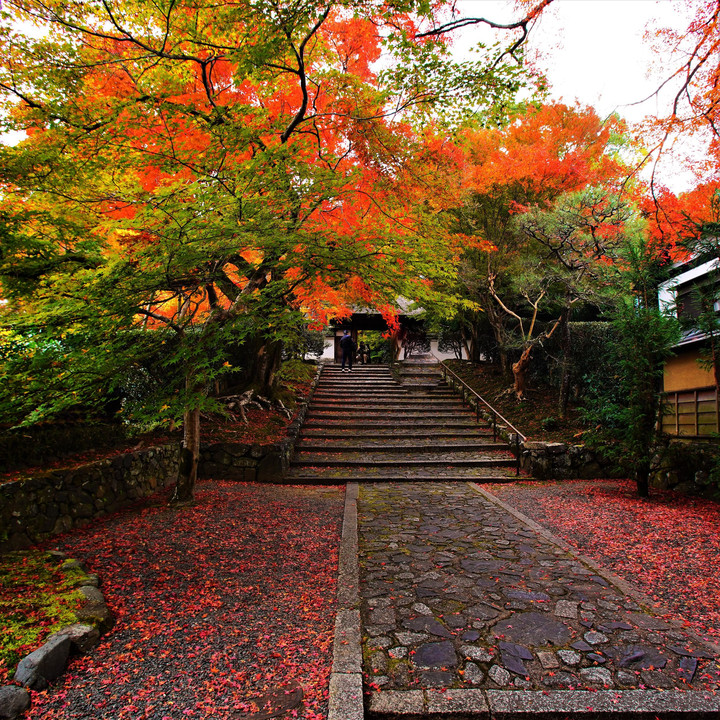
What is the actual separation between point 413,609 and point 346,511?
3168 mm

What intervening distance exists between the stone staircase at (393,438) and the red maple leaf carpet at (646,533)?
148 cm

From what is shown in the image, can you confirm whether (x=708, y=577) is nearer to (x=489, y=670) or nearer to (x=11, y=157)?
(x=489, y=670)

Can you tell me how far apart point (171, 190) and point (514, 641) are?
4.89 m

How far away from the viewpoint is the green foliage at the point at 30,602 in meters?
2.77

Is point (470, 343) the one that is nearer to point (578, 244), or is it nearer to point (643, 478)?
point (578, 244)

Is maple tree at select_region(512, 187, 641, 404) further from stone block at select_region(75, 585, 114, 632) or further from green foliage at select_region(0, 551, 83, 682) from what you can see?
green foliage at select_region(0, 551, 83, 682)

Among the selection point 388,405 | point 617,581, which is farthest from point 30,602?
point 388,405

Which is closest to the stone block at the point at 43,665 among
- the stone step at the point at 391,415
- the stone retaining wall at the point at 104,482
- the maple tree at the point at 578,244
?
the stone retaining wall at the point at 104,482

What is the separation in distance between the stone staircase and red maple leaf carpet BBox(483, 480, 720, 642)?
58.1 inches

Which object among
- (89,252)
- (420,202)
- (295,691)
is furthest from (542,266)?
(295,691)

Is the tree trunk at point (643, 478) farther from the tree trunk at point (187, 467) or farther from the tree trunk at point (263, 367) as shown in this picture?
the tree trunk at point (263, 367)

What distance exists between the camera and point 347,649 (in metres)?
2.91

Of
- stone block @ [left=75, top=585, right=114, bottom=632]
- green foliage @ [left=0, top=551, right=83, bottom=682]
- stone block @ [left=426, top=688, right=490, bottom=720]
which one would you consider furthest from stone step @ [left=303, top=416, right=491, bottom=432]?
stone block @ [left=426, top=688, right=490, bottom=720]

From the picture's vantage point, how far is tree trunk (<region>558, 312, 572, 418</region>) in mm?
12031
